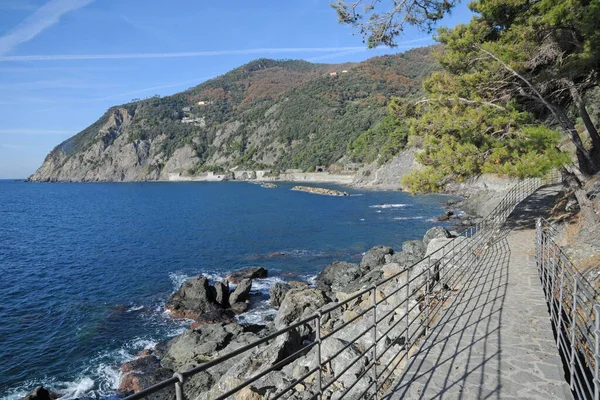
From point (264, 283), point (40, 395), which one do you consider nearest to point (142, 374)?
point (40, 395)

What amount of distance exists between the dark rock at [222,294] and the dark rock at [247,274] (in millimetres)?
3256

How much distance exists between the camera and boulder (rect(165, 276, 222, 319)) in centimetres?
1838

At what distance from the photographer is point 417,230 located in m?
36.3

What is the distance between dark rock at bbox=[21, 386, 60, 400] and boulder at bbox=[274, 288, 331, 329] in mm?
7937

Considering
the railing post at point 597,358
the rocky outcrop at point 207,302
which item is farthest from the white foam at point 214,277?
the railing post at point 597,358

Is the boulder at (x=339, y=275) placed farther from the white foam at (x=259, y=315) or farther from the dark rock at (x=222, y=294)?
the dark rock at (x=222, y=294)

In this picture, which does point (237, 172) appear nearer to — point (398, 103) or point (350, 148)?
point (350, 148)

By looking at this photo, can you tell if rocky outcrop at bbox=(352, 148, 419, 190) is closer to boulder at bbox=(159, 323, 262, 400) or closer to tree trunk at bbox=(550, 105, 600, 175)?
tree trunk at bbox=(550, 105, 600, 175)

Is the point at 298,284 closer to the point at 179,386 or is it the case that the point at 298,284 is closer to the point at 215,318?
the point at 215,318

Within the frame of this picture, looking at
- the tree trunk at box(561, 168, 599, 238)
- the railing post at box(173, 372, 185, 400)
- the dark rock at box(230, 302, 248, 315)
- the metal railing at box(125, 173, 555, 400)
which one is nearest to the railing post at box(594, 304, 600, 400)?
the metal railing at box(125, 173, 555, 400)

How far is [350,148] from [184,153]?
105774 mm

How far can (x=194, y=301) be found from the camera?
1898 centimetres

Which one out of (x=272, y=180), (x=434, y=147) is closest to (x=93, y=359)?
(x=434, y=147)

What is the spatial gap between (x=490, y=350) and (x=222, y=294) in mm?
15691
